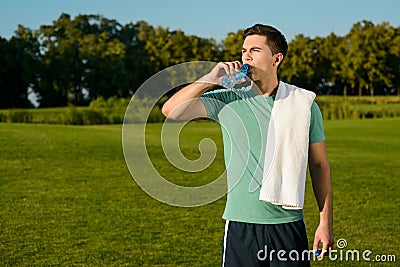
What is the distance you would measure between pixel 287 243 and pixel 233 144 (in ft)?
1.61

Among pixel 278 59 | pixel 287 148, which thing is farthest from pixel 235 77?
pixel 287 148

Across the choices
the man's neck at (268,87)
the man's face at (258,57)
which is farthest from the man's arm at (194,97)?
the man's neck at (268,87)

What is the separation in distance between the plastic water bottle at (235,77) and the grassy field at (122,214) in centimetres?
374

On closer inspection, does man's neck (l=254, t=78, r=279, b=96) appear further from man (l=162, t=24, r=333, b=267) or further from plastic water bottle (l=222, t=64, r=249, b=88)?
plastic water bottle (l=222, t=64, r=249, b=88)

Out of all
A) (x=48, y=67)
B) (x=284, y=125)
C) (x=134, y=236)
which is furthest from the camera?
(x=48, y=67)

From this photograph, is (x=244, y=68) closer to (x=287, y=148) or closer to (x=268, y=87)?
(x=268, y=87)

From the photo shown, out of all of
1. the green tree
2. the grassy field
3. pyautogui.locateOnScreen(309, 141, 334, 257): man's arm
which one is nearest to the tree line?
the green tree

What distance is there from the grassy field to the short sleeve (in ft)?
11.2

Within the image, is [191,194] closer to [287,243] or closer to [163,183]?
[163,183]

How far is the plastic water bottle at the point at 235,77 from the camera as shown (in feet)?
8.48

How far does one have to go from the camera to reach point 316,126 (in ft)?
9.51

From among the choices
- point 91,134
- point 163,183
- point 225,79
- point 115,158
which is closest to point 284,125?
point 225,79

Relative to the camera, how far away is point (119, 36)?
76.9m

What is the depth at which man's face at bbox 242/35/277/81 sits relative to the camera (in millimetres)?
2727
